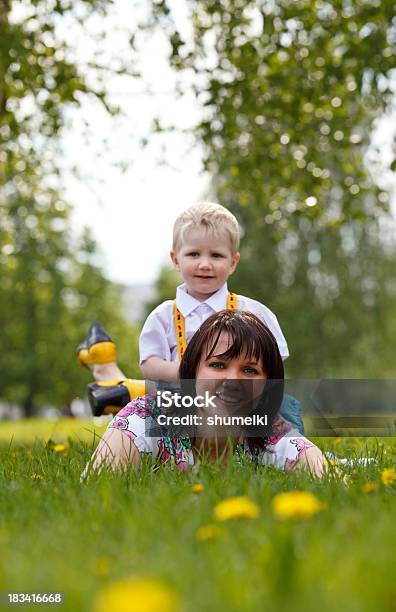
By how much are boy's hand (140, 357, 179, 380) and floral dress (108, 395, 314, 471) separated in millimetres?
938

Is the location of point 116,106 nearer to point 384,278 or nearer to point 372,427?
point 372,427

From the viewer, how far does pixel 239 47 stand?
25.3 ft

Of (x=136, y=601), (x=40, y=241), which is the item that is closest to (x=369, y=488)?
(x=136, y=601)

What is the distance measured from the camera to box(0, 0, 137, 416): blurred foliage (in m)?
7.59

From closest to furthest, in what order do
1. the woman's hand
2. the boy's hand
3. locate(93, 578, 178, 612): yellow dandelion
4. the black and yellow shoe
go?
locate(93, 578, 178, 612): yellow dandelion, the woman's hand, the boy's hand, the black and yellow shoe

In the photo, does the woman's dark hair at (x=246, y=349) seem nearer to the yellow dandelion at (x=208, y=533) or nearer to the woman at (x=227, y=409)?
the woman at (x=227, y=409)

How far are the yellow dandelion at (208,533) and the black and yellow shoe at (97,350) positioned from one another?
10.6 ft

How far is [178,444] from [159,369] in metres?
1.12

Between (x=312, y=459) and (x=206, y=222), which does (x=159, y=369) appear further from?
(x=312, y=459)

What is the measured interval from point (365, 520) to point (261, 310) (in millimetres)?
2630

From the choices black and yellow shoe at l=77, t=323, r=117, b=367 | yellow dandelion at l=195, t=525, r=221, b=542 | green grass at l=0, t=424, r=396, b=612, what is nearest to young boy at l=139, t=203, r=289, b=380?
black and yellow shoe at l=77, t=323, r=117, b=367

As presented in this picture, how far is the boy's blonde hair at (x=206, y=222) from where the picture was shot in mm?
4242

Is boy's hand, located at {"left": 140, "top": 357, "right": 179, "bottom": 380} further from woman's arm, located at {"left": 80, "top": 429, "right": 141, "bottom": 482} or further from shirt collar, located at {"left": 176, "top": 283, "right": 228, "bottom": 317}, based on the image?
woman's arm, located at {"left": 80, "top": 429, "right": 141, "bottom": 482}

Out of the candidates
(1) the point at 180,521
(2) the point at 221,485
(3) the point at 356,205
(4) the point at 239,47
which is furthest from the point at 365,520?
(3) the point at 356,205
